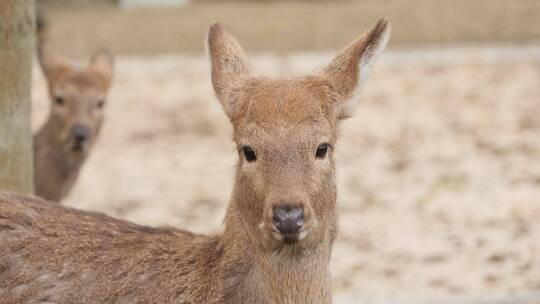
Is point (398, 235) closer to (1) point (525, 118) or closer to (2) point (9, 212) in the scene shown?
(1) point (525, 118)

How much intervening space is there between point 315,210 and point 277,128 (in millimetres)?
397

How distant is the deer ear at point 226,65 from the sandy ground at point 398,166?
1.66 meters

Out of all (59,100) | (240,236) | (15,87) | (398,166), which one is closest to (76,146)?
(59,100)

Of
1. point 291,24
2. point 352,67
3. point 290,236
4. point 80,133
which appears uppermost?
point 291,24

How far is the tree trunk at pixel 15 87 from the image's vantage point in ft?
21.3

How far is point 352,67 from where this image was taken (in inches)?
222

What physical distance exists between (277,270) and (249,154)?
1.79 feet

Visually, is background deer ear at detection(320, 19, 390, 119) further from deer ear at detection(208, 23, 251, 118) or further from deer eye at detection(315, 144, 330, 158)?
deer ear at detection(208, 23, 251, 118)

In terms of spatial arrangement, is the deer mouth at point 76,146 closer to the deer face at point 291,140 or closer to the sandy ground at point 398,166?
the sandy ground at point 398,166

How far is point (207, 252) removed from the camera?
570cm

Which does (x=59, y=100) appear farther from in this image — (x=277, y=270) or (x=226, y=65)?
(x=277, y=270)

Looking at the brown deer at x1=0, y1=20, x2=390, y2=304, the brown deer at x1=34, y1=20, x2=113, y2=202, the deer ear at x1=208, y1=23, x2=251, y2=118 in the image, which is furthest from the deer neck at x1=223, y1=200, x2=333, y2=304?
the brown deer at x1=34, y1=20, x2=113, y2=202

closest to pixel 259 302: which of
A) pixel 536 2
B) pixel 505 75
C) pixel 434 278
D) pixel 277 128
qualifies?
pixel 277 128

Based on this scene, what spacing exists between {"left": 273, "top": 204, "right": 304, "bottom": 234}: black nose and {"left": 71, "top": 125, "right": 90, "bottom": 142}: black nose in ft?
17.5
